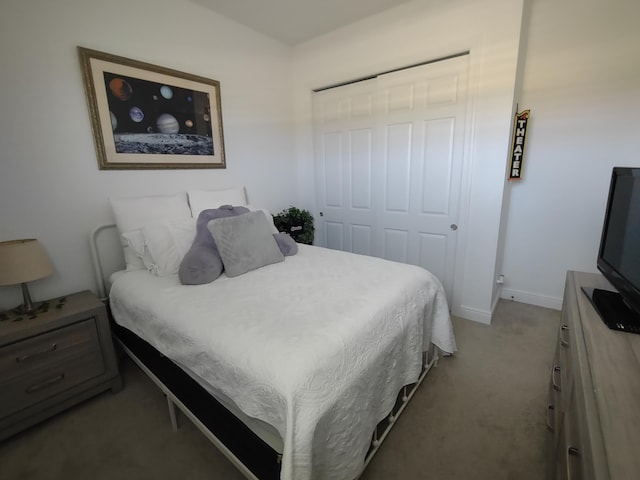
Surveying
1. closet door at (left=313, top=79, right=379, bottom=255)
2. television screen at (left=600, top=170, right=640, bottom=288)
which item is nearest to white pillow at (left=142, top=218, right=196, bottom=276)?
closet door at (left=313, top=79, right=379, bottom=255)

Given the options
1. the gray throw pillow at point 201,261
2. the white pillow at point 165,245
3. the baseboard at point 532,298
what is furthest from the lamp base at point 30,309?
the baseboard at point 532,298

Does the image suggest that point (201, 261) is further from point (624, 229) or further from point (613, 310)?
point (624, 229)

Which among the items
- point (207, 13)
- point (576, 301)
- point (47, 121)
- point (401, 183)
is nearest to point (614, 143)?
point (401, 183)

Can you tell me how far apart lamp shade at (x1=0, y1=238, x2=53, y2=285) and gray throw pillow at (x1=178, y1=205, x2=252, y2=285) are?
71 centimetres

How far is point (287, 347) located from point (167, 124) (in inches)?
82.5

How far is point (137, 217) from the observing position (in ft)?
6.56

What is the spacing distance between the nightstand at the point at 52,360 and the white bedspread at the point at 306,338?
0.56 feet

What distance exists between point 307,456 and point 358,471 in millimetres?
366

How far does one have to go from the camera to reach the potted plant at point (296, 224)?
3.04 metres

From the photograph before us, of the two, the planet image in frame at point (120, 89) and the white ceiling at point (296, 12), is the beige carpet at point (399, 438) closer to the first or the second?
the planet image in frame at point (120, 89)

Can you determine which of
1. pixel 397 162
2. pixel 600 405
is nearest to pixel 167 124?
pixel 397 162

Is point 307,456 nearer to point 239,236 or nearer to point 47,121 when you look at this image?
point 239,236

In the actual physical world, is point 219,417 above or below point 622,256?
below

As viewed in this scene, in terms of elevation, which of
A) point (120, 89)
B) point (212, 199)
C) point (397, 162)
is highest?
point (120, 89)
